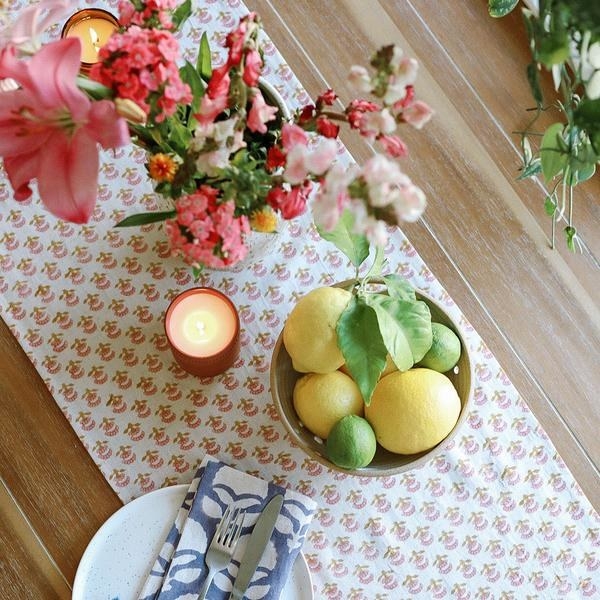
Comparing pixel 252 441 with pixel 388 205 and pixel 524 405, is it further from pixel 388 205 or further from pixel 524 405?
pixel 388 205

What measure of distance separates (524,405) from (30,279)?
56 centimetres

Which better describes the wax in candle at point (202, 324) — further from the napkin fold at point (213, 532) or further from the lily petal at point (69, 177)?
the lily petal at point (69, 177)

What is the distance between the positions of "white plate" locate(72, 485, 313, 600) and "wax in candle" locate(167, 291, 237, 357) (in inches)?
6.0

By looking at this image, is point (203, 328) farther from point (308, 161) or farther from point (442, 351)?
point (308, 161)

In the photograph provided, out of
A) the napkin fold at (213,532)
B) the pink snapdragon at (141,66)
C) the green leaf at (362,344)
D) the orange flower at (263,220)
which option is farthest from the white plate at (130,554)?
the pink snapdragon at (141,66)

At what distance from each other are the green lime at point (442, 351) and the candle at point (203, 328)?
0.65 ft

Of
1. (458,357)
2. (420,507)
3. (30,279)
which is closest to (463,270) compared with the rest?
(458,357)

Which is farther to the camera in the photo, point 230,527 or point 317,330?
point 230,527

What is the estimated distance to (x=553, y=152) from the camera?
62cm

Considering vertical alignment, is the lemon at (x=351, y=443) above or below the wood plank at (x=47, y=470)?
above

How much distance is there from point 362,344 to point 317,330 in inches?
2.0

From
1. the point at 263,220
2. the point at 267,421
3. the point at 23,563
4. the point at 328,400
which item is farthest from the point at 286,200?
the point at 23,563

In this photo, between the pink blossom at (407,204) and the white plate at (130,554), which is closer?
the pink blossom at (407,204)

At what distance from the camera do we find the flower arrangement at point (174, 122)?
497 mm
